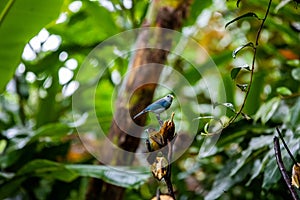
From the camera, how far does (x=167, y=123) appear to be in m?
0.34

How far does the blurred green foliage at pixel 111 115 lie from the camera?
0.74 metres

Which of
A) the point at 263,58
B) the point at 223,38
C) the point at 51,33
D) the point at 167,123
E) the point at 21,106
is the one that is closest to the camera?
the point at 167,123

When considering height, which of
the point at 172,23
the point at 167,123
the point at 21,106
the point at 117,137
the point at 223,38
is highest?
the point at 167,123

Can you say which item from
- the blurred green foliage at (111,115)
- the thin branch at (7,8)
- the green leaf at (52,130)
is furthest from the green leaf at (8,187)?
the thin branch at (7,8)

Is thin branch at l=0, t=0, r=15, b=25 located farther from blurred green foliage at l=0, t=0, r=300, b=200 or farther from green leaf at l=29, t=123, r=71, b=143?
green leaf at l=29, t=123, r=71, b=143

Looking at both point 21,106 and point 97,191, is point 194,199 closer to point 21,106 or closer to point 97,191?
point 97,191

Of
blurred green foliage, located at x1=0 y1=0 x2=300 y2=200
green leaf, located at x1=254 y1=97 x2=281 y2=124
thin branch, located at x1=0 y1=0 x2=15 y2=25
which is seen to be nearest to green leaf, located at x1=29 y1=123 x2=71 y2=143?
blurred green foliage, located at x1=0 y1=0 x2=300 y2=200

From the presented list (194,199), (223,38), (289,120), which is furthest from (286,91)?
(223,38)

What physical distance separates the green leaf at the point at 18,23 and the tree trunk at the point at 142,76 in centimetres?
22

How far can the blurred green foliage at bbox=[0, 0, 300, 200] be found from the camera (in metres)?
→ 0.74

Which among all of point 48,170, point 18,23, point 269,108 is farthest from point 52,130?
point 269,108

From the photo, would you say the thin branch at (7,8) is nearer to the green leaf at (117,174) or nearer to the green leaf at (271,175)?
the green leaf at (117,174)

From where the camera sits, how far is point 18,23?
0.74 m

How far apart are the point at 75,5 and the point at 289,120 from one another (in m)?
0.75
